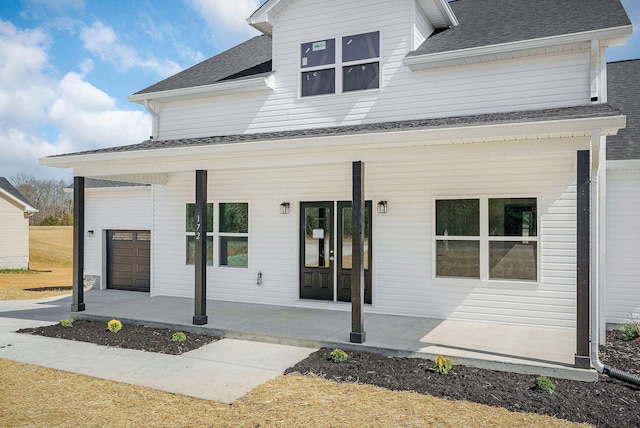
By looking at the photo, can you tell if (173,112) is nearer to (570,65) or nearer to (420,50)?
(420,50)

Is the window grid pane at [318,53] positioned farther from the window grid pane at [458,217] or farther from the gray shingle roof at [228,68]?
the window grid pane at [458,217]

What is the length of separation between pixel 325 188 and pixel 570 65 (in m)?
4.80

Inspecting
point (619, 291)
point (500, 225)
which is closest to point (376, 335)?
point (500, 225)

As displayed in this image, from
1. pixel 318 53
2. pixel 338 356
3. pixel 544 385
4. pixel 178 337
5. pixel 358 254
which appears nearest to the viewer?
pixel 544 385

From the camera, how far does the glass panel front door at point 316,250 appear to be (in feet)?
32.0

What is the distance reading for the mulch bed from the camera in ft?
15.5

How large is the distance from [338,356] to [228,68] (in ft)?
25.4

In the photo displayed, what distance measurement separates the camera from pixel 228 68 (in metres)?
11.4

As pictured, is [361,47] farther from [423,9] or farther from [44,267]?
[44,267]

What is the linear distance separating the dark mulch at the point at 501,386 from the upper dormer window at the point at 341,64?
17.5 ft

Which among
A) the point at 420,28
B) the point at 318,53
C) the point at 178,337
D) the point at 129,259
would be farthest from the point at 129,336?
the point at 420,28

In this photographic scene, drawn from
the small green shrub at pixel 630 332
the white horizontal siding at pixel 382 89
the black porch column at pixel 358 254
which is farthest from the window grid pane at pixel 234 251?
the small green shrub at pixel 630 332

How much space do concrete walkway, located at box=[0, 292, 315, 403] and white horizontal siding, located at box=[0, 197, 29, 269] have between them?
629 inches

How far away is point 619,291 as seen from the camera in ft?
28.6
